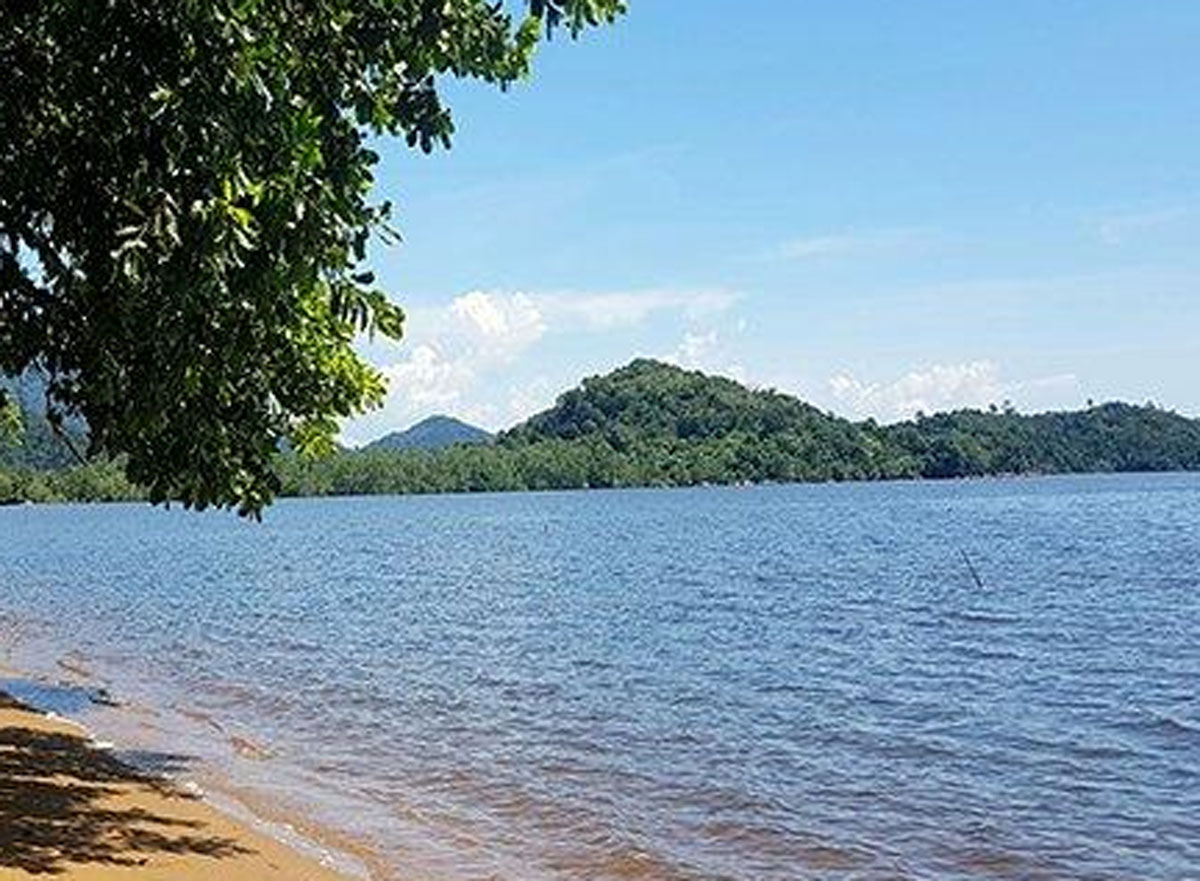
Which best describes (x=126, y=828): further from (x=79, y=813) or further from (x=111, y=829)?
(x=79, y=813)

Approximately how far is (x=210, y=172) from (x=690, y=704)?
722 inches

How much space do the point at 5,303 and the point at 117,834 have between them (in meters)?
5.15

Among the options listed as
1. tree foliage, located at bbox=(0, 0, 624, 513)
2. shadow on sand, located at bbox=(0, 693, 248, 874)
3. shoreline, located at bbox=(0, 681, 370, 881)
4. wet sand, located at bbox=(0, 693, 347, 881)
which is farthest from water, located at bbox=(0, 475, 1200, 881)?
tree foliage, located at bbox=(0, 0, 624, 513)

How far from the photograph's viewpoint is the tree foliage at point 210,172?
26.6 feet

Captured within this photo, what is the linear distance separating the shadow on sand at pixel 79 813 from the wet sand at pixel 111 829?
0.01 metres

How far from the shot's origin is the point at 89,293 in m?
11.0

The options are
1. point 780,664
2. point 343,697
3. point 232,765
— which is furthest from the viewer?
point 780,664

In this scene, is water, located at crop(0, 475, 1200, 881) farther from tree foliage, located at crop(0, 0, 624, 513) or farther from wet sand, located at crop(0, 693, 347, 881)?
tree foliage, located at crop(0, 0, 624, 513)

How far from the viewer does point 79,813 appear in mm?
13289

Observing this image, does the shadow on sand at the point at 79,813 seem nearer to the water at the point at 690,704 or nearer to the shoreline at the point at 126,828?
the shoreline at the point at 126,828

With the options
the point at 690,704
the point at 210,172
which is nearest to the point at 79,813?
the point at 210,172

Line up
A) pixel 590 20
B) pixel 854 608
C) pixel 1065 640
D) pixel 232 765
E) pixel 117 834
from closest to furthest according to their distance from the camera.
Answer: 1. pixel 590 20
2. pixel 117 834
3. pixel 232 765
4. pixel 1065 640
5. pixel 854 608

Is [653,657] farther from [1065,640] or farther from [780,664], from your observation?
[1065,640]

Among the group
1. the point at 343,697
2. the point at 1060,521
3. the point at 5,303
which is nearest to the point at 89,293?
the point at 5,303
